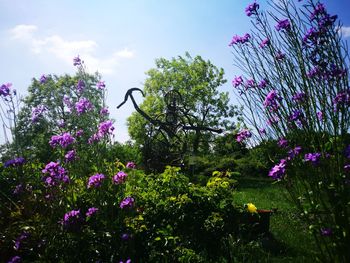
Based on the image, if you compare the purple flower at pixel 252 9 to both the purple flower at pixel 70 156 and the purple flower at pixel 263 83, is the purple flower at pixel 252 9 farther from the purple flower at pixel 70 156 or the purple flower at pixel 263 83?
the purple flower at pixel 70 156

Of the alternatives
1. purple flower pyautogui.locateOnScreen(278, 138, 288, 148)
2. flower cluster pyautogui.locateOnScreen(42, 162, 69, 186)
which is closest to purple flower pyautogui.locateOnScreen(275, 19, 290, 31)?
purple flower pyautogui.locateOnScreen(278, 138, 288, 148)

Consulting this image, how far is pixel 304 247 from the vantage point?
458cm

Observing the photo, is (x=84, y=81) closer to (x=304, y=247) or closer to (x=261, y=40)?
(x=261, y=40)

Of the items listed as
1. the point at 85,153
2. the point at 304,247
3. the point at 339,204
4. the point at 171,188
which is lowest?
the point at 304,247

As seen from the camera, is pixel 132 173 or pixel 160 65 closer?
pixel 132 173

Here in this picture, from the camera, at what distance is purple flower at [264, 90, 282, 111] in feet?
10.2

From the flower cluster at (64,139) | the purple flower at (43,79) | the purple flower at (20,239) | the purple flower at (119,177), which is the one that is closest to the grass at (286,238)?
the purple flower at (119,177)

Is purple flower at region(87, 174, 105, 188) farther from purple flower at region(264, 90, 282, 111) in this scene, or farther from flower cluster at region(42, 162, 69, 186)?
purple flower at region(264, 90, 282, 111)

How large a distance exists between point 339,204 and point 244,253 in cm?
93

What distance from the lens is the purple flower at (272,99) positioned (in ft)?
10.2

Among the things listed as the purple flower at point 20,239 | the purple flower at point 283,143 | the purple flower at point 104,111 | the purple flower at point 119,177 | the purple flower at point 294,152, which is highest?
the purple flower at point 104,111

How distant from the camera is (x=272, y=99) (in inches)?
123

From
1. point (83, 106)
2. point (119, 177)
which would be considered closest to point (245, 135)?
point (119, 177)

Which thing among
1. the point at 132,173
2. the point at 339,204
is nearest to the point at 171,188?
the point at 132,173
